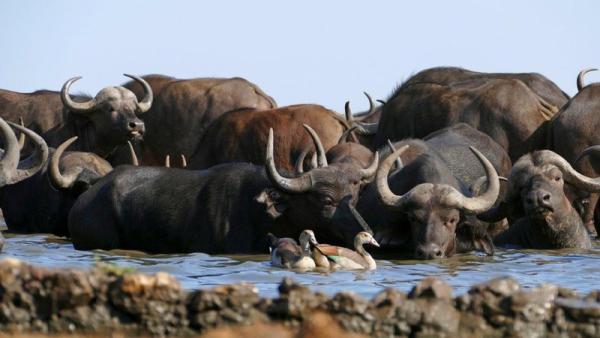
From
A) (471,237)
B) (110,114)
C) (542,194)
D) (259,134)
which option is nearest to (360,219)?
(471,237)

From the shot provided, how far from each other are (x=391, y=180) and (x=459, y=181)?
88 cm

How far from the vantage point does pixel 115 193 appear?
1530 centimetres

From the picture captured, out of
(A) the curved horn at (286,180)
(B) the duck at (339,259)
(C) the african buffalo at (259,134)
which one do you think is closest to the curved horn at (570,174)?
(A) the curved horn at (286,180)

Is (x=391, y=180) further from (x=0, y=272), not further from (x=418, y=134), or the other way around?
(x=0, y=272)

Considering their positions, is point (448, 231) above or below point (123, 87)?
below

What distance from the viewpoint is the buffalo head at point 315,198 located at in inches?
571

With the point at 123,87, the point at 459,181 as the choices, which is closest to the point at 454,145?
the point at 459,181

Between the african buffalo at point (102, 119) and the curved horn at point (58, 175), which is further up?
the african buffalo at point (102, 119)

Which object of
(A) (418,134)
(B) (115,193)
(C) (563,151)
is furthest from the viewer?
(A) (418,134)

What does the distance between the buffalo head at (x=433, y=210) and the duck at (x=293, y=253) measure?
3.97 ft

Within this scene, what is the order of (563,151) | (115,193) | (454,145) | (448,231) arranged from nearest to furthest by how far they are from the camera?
(448,231), (115,193), (454,145), (563,151)

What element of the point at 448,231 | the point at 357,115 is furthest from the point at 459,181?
the point at 357,115

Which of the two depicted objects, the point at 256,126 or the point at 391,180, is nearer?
the point at 391,180

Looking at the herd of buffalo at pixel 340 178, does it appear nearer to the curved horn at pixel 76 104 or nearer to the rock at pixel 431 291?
the curved horn at pixel 76 104
